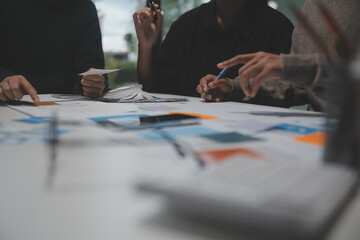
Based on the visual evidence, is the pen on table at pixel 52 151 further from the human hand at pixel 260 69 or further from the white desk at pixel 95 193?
the human hand at pixel 260 69

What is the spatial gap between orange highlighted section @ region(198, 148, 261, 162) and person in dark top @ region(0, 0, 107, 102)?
3.38ft

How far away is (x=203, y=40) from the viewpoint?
5.47ft

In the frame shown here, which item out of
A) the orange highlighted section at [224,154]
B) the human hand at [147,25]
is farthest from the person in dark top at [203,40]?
the orange highlighted section at [224,154]

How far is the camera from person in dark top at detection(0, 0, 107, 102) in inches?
57.2

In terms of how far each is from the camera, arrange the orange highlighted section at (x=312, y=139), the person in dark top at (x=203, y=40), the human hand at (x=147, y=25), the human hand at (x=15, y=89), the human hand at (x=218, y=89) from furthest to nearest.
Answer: the person in dark top at (x=203, y=40), the human hand at (x=147, y=25), the human hand at (x=218, y=89), the human hand at (x=15, y=89), the orange highlighted section at (x=312, y=139)

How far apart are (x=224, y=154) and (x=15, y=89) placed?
79 centimetres

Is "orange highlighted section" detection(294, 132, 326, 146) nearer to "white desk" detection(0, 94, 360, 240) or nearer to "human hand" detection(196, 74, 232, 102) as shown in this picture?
"white desk" detection(0, 94, 360, 240)

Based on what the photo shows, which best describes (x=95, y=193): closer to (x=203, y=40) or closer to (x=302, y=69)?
(x=302, y=69)

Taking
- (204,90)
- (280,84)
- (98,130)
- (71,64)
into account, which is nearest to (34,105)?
(98,130)

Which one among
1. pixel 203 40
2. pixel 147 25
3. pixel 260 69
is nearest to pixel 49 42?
pixel 147 25

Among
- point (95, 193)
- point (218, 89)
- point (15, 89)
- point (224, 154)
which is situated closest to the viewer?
point (95, 193)

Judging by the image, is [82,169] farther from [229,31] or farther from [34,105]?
[229,31]

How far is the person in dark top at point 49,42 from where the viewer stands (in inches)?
57.2

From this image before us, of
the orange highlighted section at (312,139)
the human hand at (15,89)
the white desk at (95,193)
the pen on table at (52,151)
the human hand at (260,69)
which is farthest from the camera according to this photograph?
the human hand at (15,89)
